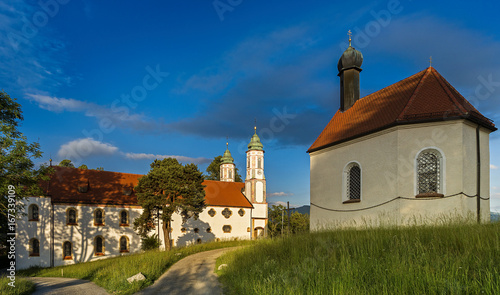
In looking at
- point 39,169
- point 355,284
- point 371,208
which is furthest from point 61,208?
point 355,284

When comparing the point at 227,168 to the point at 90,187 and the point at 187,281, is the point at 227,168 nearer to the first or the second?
the point at 90,187

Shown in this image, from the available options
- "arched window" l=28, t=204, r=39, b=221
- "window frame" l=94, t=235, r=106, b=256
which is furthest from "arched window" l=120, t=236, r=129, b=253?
"arched window" l=28, t=204, r=39, b=221

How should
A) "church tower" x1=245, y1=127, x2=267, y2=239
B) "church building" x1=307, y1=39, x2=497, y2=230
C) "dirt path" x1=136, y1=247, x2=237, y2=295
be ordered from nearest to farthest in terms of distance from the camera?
1. "dirt path" x1=136, y1=247, x2=237, y2=295
2. "church building" x1=307, y1=39, x2=497, y2=230
3. "church tower" x1=245, y1=127, x2=267, y2=239

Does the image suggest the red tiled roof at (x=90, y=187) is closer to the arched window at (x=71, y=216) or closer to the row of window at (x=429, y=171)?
the arched window at (x=71, y=216)

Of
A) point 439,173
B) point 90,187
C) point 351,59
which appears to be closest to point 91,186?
point 90,187

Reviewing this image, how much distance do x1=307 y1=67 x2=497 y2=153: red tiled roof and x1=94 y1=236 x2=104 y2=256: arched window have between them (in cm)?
2181

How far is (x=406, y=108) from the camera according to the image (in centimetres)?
1383

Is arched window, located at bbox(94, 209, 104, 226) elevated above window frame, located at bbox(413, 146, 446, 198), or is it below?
below

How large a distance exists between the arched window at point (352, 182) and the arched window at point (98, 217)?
23178mm

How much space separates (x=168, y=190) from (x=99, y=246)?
10.1 meters

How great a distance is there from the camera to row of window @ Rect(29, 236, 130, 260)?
2506 cm

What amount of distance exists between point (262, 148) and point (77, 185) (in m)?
24.6

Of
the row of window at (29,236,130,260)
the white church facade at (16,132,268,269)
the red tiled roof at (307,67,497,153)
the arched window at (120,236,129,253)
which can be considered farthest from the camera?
the arched window at (120,236,129,253)

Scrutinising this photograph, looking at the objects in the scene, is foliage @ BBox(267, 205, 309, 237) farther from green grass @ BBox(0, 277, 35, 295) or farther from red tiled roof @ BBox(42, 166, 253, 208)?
green grass @ BBox(0, 277, 35, 295)
